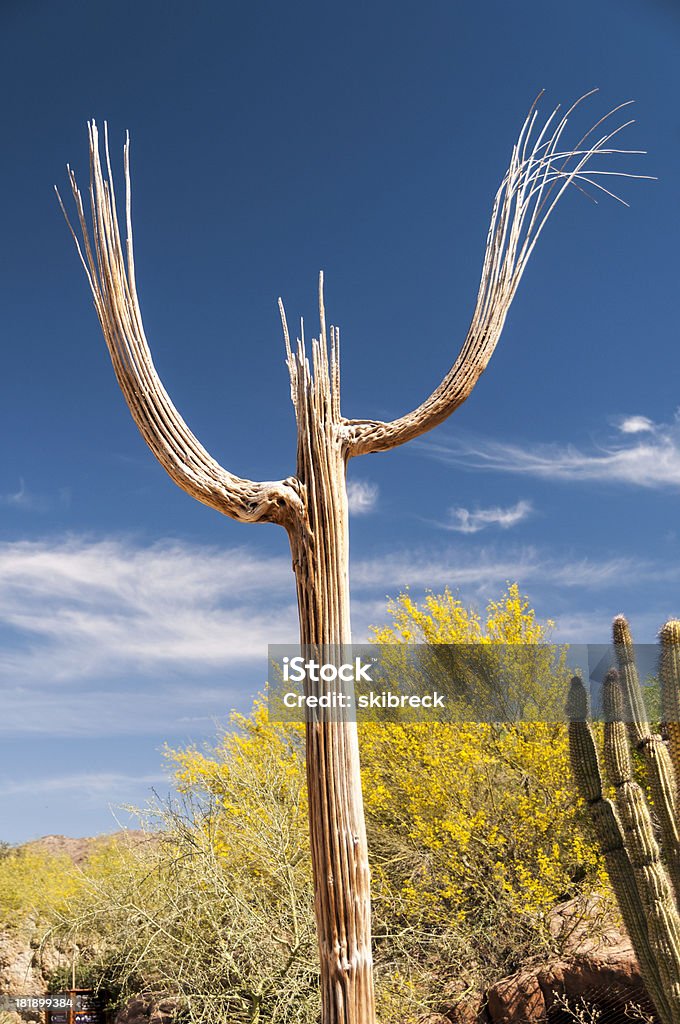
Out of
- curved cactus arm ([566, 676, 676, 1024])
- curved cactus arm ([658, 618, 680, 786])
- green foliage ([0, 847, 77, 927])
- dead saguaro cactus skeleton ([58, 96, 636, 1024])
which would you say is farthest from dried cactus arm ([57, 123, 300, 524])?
green foliage ([0, 847, 77, 927])

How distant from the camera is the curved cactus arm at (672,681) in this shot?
17.7ft

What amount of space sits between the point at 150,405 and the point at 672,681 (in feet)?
13.0

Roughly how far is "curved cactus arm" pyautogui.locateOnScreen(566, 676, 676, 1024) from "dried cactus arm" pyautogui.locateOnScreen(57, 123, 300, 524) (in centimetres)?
385

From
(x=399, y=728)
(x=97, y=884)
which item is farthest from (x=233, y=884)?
(x=399, y=728)

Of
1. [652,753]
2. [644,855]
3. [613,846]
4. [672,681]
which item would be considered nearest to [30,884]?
[613,846]

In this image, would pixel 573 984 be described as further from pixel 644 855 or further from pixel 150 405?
pixel 150 405

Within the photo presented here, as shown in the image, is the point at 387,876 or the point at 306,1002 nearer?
the point at 306,1002

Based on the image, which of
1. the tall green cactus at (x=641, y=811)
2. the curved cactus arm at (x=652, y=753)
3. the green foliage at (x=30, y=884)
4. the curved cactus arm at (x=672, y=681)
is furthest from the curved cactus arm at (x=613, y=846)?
the green foliage at (x=30, y=884)

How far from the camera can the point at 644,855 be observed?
552 centimetres

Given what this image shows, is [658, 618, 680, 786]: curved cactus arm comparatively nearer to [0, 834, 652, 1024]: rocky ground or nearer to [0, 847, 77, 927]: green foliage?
[0, 834, 652, 1024]: rocky ground

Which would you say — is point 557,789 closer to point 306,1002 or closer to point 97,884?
point 306,1002

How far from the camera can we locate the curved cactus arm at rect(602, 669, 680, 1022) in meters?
5.35

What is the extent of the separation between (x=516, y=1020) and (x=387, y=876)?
1.84 metres

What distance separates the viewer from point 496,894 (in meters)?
7.31
